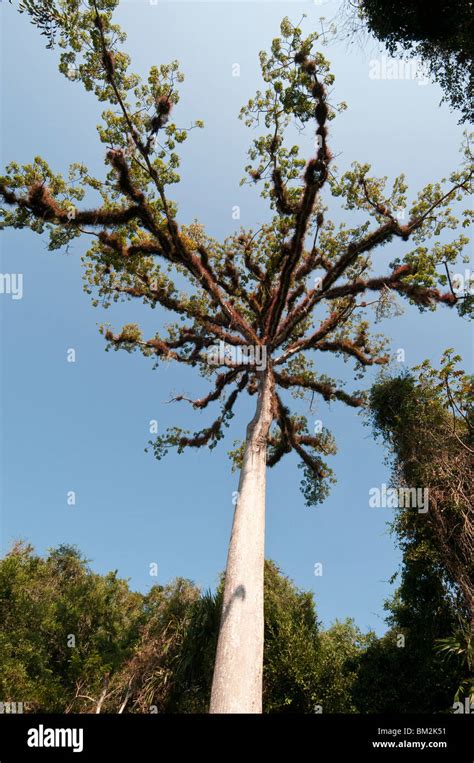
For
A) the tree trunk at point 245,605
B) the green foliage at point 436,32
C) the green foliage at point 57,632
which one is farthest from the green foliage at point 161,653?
the green foliage at point 436,32

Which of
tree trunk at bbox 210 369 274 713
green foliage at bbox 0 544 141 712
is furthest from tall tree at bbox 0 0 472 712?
green foliage at bbox 0 544 141 712

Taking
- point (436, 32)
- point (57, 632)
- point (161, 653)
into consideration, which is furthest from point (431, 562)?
point (57, 632)

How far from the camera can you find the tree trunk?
5039mm

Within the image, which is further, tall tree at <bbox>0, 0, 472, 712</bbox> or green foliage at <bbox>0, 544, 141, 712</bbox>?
green foliage at <bbox>0, 544, 141, 712</bbox>

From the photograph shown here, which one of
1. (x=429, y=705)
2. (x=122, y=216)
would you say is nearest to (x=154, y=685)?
(x=429, y=705)

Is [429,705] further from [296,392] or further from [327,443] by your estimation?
[296,392]

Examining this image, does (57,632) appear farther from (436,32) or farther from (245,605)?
(436,32)

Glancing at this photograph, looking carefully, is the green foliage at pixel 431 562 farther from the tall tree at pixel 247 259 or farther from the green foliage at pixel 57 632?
the green foliage at pixel 57 632

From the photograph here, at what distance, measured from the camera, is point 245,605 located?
5930 millimetres

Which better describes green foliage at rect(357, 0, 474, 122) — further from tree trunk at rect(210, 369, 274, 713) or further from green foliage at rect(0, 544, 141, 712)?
green foliage at rect(0, 544, 141, 712)

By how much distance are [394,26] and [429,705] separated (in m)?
14.7

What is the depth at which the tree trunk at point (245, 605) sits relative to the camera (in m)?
5.04

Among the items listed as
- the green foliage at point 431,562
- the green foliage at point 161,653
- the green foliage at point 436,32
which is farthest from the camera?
the green foliage at point 161,653

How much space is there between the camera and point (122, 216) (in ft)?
32.2
